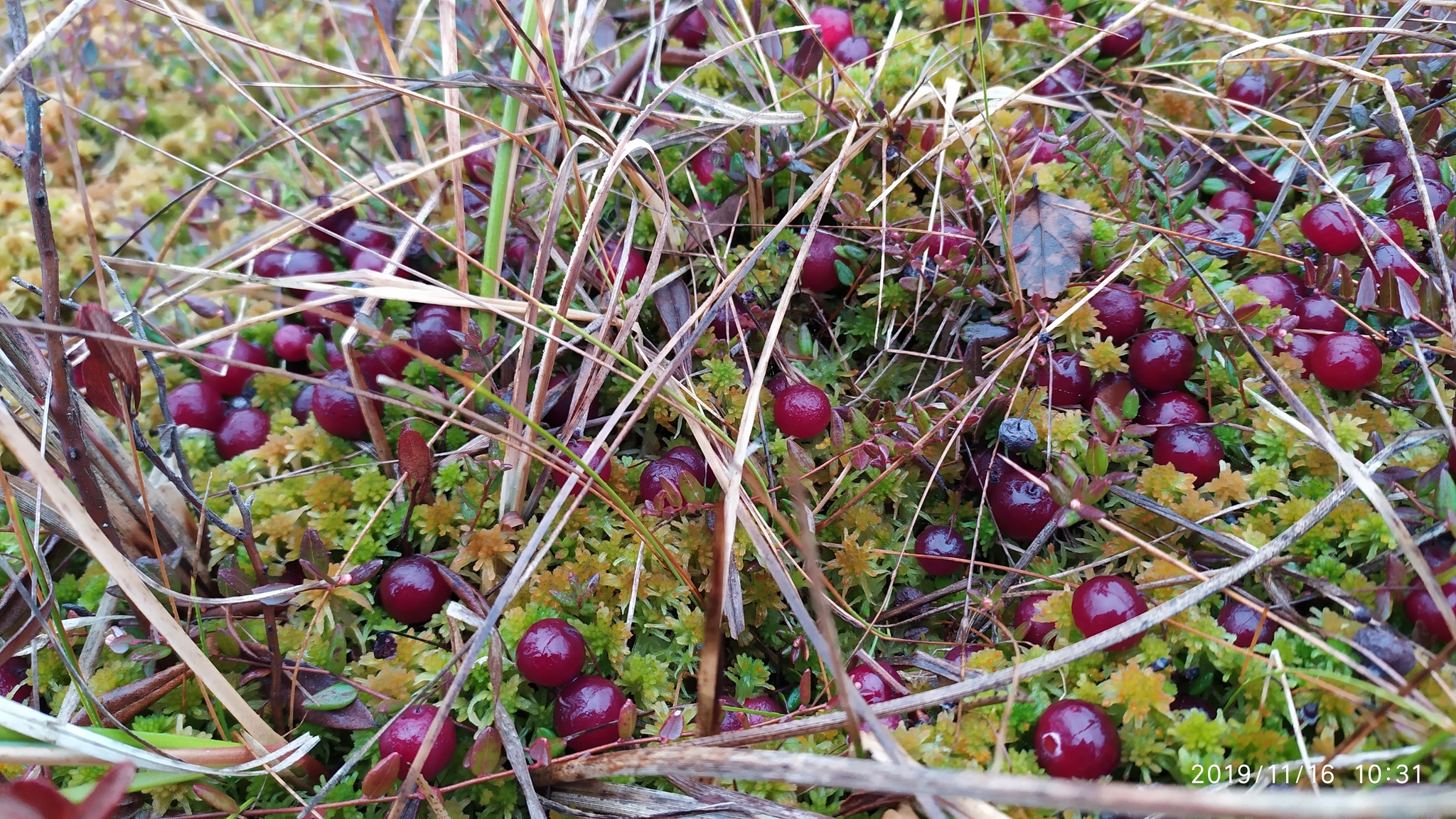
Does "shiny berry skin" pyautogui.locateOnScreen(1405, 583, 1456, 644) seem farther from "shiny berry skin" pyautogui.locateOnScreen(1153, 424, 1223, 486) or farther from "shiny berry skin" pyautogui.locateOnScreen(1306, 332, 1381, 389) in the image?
"shiny berry skin" pyautogui.locateOnScreen(1306, 332, 1381, 389)

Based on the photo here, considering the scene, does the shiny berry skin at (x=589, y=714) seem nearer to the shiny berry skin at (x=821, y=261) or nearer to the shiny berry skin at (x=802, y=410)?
the shiny berry skin at (x=802, y=410)

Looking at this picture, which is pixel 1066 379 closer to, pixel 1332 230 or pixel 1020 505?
pixel 1020 505

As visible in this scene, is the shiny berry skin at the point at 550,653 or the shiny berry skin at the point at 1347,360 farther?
the shiny berry skin at the point at 1347,360

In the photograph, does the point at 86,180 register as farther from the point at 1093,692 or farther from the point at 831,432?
the point at 1093,692

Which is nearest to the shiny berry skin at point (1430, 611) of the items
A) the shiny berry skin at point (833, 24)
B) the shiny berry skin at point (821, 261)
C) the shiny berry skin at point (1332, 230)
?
the shiny berry skin at point (1332, 230)

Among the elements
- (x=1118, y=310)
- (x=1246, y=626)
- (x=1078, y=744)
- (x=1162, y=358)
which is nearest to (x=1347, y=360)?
(x=1162, y=358)

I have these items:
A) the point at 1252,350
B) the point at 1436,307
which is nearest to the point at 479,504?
the point at 1252,350
